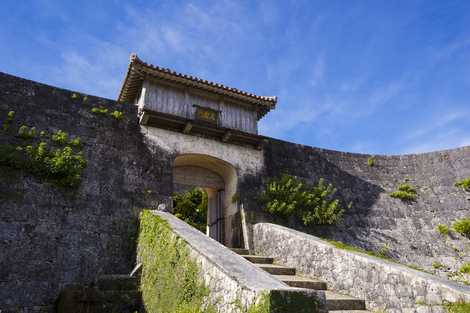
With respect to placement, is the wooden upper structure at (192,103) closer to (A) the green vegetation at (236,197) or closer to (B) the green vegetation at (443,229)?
(A) the green vegetation at (236,197)

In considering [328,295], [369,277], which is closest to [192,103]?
[328,295]

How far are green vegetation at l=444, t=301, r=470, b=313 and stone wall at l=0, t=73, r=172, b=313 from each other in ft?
20.4

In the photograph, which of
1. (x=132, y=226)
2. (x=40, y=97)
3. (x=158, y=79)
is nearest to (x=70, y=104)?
(x=40, y=97)

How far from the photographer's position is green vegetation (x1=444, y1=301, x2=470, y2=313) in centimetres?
439

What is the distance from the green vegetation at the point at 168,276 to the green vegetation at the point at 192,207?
40.8 feet

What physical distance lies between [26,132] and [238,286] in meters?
7.06

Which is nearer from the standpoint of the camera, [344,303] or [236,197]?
[344,303]

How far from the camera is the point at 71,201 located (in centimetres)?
809

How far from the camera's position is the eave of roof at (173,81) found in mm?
10023

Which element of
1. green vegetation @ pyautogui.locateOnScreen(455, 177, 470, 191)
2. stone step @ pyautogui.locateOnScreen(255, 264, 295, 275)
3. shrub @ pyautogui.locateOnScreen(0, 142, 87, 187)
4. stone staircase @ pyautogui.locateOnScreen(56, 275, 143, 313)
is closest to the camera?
stone staircase @ pyautogui.locateOnScreen(56, 275, 143, 313)

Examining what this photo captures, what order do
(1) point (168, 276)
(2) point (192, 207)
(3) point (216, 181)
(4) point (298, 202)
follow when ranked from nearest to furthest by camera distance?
1. (1) point (168, 276)
2. (4) point (298, 202)
3. (3) point (216, 181)
4. (2) point (192, 207)

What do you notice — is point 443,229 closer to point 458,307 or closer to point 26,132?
point 458,307

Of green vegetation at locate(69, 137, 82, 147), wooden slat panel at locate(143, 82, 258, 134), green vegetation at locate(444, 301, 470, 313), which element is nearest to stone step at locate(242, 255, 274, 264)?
green vegetation at locate(444, 301, 470, 313)

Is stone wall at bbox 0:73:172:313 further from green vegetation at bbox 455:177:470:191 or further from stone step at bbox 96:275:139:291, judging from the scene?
green vegetation at bbox 455:177:470:191
